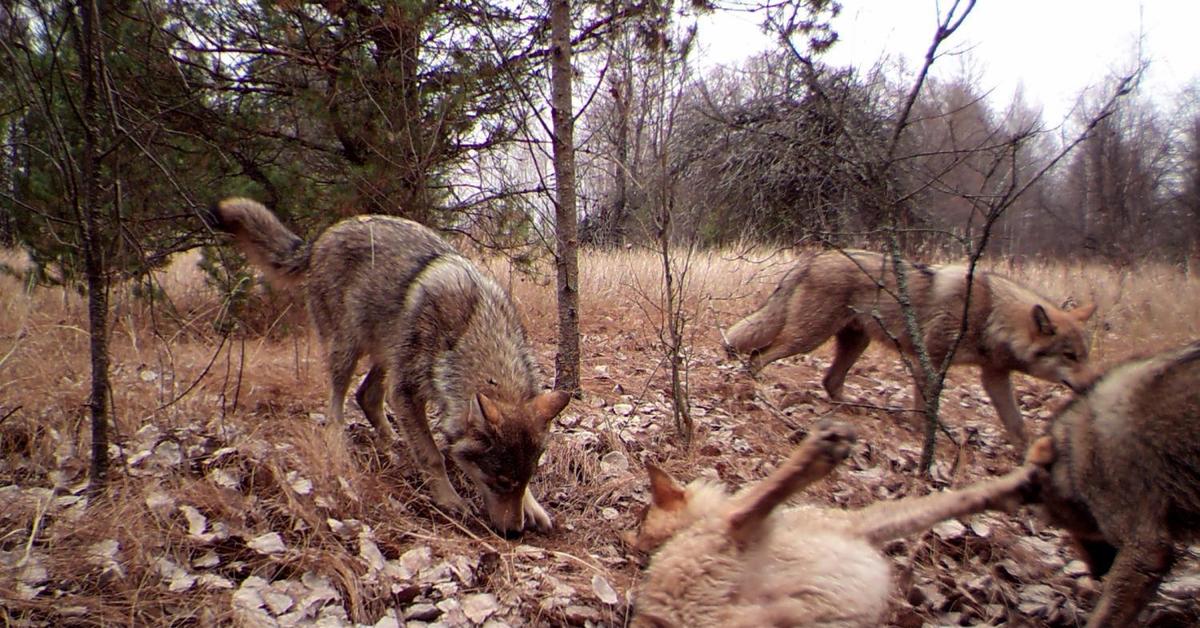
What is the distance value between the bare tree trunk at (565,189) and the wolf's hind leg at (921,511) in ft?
9.11

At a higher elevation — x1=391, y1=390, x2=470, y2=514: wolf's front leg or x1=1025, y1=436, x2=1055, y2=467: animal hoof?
x1=1025, y1=436, x2=1055, y2=467: animal hoof

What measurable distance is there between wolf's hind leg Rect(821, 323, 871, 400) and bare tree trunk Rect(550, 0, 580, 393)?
253 centimetres

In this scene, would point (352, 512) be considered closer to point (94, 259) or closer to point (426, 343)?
point (426, 343)

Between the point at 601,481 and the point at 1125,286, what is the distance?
11.6 m

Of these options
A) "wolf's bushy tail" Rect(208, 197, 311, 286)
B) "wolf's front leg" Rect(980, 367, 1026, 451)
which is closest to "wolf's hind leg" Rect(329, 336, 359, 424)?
"wolf's bushy tail" Rect(208, 197, 311, 286)

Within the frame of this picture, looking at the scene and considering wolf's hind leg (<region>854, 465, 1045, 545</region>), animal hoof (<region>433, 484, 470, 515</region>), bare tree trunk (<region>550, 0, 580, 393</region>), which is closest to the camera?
wolf's hind leg (<region>854, 465, 1045, 545</region>)

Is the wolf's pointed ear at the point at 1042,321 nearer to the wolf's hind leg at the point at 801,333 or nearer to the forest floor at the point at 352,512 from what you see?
the forest floor at the point at 352,512

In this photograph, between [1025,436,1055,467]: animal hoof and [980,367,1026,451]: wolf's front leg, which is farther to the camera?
[980,367,1026,451]: wolf's front leg

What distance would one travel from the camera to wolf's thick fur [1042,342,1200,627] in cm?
219

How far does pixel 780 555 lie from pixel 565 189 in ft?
10.5

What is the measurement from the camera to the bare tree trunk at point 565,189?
4.48m

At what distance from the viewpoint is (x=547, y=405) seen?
10.9 feet

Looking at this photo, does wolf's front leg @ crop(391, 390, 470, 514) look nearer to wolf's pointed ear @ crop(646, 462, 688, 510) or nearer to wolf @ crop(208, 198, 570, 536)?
wolf @ crop(208, 198, 570, 536)

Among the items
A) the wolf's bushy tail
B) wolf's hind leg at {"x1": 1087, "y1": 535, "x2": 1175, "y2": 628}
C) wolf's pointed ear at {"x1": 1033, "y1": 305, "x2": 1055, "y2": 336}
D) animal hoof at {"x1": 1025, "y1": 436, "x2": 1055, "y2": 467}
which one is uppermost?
the wolf's bushy tail
